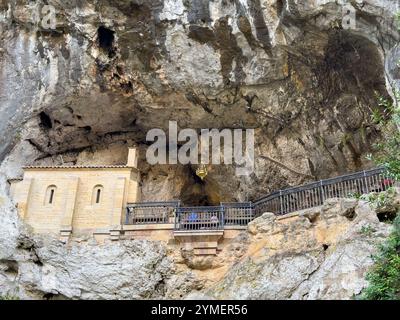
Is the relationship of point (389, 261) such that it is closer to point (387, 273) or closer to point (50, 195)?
point (387, 273)

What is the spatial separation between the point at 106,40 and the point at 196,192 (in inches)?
289

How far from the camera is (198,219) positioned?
1541 centimetres

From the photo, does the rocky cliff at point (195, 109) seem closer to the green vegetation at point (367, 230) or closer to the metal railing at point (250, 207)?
the green vegetation at point (367, 230)

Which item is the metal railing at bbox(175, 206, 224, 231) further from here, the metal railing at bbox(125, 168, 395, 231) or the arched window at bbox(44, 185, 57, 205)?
the arched window at bbox(44, 185, 57, 205)

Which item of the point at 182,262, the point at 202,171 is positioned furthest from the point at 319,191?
the point at 202,171

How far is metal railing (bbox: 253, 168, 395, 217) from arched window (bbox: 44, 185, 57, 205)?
6.92 m

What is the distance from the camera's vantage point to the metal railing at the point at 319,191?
14.3 meters

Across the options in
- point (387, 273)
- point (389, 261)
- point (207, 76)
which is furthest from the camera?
point (207, 76)

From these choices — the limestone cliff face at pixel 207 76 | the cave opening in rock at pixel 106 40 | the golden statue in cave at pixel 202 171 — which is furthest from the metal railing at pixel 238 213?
the cave opening in rock at pixel 106 40

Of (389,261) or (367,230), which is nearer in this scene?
(389,261)

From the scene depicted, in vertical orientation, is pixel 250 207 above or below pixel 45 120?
below

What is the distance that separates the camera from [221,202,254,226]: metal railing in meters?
16.0

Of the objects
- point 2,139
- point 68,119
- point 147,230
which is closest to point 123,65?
point 68,119

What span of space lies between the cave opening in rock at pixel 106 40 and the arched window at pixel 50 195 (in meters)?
5.10
